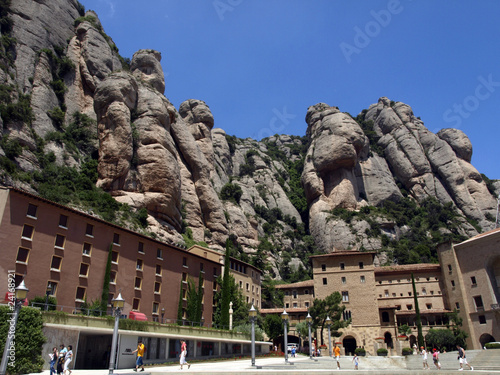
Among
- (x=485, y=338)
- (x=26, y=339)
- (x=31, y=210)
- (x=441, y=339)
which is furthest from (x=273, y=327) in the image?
(x=26, y=339)

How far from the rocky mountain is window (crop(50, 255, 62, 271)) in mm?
16669

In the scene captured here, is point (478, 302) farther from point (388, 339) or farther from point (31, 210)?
point (31, 210)

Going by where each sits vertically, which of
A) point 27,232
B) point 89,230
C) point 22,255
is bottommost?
point 22,255

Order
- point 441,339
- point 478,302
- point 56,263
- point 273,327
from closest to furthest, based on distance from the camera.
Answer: point 56,263 < point 273,327 < point 441,339 < point 478,302

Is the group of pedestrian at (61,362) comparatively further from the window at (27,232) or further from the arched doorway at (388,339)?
the arched doorway at (388,339)

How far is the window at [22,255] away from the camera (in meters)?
30.6

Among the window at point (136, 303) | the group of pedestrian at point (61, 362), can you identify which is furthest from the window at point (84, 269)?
the group of pedestrian at point (61, 362)

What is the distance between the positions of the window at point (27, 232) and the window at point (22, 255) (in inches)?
37.5

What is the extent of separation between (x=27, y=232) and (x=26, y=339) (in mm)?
12927

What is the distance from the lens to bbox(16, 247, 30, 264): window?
30.6 m

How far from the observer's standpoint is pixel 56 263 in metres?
33.2

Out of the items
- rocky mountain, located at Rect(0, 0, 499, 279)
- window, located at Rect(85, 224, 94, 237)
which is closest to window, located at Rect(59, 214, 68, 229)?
window, located at Rect(85, 224, 94, 237)

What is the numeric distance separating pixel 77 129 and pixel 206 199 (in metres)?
26.2

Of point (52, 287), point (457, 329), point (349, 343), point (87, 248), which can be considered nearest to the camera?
point (52, 287)
